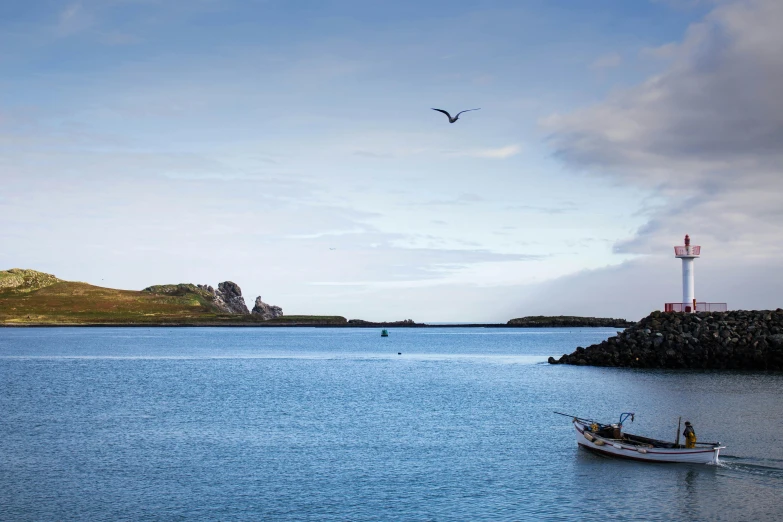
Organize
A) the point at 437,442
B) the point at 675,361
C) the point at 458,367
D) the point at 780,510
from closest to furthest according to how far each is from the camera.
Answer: the point at 780,510 < the point at 437,442 < the point at 675,361 < the point at 458,367

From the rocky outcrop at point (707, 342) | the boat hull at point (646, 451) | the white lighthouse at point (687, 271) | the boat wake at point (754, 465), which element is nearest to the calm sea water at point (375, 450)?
the boat wake at point (754, 465)

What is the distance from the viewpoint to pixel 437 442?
43.4 m

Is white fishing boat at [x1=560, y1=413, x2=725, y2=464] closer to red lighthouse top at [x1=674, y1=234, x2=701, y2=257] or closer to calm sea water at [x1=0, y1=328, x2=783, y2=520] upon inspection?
calm sea water at [x1=0, y1=328, x2=783, y2=520]

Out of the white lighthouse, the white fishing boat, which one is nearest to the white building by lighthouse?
the white lighthouse

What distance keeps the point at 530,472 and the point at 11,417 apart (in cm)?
3834

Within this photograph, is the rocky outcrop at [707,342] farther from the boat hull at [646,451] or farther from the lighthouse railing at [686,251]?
the boat hull at [646,451]

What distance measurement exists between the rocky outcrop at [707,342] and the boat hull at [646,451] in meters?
47.7

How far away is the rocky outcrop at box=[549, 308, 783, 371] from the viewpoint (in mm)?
79812

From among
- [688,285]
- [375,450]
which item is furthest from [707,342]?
[375,450]

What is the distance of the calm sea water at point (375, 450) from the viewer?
29.6 metres

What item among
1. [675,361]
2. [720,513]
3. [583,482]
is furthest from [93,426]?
[675,361]

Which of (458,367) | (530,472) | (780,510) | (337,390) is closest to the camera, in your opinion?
(780,510)

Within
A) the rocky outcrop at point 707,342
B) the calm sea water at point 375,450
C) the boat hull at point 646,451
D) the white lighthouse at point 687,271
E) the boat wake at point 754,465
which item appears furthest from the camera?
the white lighthouse at point 687,271

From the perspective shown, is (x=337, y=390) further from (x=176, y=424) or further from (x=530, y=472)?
(x=530, y=472)
